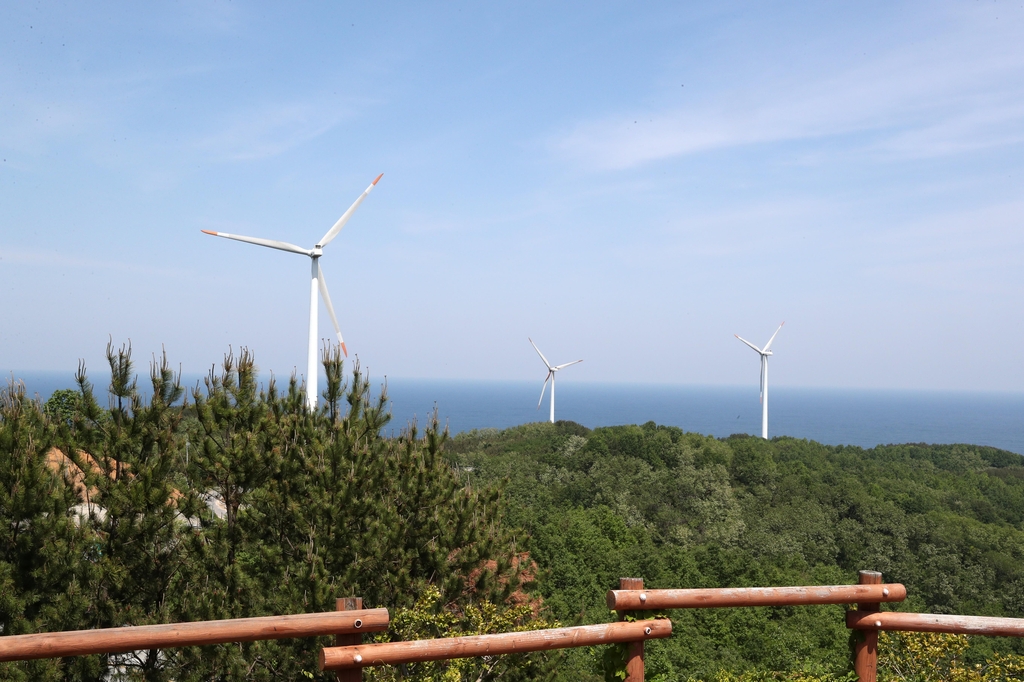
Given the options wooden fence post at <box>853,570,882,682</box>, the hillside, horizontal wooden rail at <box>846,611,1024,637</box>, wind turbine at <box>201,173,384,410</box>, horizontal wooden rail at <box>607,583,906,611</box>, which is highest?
wind turbine at <box>201,173,384,410</box>

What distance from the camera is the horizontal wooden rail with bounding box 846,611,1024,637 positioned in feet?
14.9

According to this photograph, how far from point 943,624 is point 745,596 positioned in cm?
127

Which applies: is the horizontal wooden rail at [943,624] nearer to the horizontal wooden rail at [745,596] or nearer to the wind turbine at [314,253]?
the horizontal wooden rail at [745,596]

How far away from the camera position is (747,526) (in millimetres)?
43562

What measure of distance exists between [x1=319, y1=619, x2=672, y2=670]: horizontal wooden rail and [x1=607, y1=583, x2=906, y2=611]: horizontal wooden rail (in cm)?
12

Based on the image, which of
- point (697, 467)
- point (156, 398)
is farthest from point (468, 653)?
point (697, 467)

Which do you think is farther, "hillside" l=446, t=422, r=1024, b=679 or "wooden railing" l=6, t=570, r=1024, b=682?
"hillside" l=446, t=422, r=1024, b=679

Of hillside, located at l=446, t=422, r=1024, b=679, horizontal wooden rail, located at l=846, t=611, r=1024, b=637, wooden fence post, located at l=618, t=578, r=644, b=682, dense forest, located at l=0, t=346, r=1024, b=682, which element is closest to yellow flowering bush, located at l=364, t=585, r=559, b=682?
dense forest, located at l=0, t=346, r=1024, b=682

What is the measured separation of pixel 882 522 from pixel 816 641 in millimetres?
→ 19010

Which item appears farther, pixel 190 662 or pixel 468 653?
pixel 190 662

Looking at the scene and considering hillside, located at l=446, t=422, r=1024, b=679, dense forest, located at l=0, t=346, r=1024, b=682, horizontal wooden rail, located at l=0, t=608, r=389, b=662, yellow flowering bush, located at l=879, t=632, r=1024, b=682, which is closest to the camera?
horizontal wooden rail, located at l=0, t=608, r=389, b=662

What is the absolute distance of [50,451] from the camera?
8578 mm

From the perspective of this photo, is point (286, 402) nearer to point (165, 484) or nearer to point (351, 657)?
point (165, 484)

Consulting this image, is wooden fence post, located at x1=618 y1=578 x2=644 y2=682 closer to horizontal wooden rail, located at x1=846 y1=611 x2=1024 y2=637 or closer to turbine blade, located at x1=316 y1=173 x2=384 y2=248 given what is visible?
horizontal wooden rail, located at x1=846 y1=611 x2=1024 y2=637
